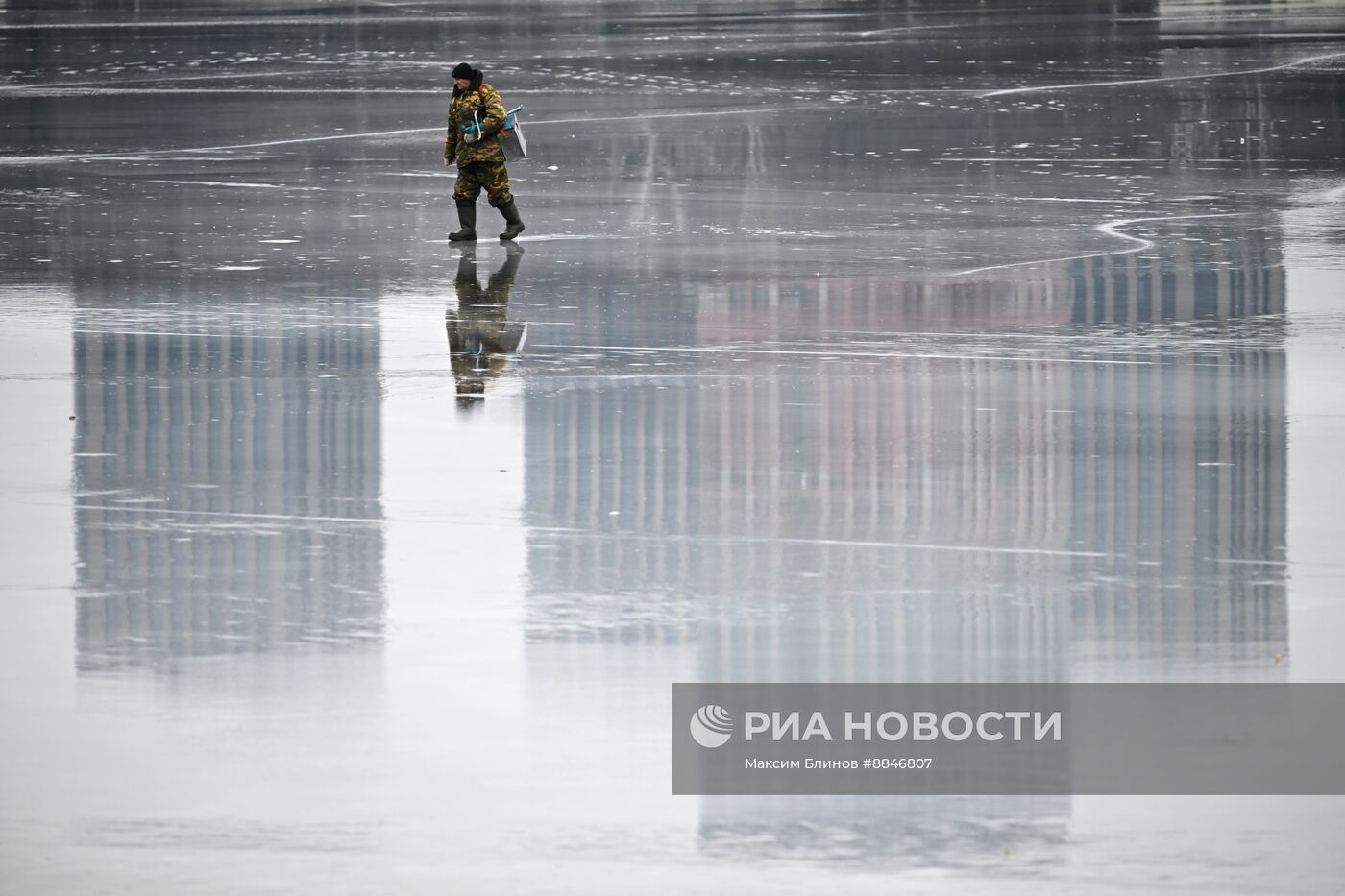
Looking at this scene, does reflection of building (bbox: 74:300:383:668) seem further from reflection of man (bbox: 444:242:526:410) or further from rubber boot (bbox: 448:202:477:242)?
rubber boot (bbox: 448:202:477:242)

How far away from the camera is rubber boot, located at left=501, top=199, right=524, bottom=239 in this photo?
18.9 meters

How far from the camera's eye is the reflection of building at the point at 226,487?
8266mm

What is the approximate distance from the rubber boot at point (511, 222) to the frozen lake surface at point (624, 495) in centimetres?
49

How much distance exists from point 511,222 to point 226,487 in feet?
28.8

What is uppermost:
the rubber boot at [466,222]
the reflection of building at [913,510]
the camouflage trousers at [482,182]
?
the camouflage trousers at [482,182]

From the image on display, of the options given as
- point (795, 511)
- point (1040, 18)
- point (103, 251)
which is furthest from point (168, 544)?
point (1040, 18)

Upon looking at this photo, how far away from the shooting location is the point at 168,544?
9.34 metres

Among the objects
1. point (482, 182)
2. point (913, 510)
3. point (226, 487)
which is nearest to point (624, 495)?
point (913, 510)

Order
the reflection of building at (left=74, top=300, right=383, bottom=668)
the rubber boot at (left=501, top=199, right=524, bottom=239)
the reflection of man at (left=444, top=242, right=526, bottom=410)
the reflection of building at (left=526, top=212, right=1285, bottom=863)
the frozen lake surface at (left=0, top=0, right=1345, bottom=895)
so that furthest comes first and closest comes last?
1. the rubber boot at (left=501, top=199, right=524, bottom=239)
2. the reflection of man at (left=444, top=242, right=526, bottom=410)
3. the reflection of building at (left=74, top=300, right=383, bottom=668)
4. the reflection of building at (left=526, top=212, right=1285, bottom=863)
5. the frozen lake surface at (left=0, top=0, right=1345, bottom=895)

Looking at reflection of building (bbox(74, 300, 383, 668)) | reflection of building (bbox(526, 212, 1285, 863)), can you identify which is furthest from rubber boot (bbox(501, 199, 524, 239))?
reflection of building (bbox(526, 212, 1285, 863))
